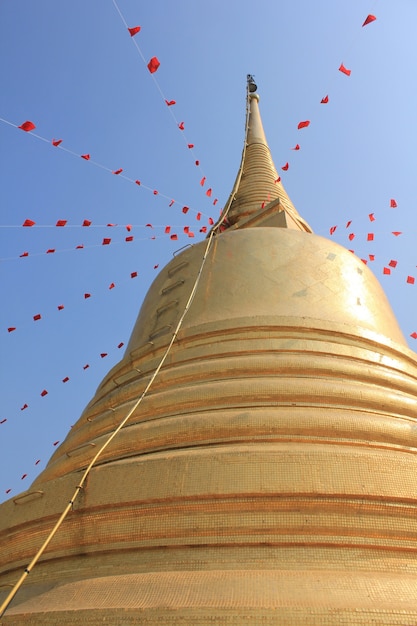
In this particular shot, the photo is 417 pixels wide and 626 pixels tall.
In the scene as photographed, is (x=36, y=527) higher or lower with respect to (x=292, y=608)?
higher

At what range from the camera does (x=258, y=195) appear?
1055 cm

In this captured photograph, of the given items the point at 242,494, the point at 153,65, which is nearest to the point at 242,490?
the point at 242,494

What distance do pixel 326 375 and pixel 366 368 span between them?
0.43 meters

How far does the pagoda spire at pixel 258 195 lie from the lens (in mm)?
9258

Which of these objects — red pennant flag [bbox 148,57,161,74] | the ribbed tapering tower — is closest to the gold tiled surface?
the ribbed tapering tower

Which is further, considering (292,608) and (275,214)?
(275,214)

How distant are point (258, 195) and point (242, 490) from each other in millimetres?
7805

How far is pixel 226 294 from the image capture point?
6.61 metres

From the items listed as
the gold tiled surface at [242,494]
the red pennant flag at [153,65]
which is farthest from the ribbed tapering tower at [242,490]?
the red pennant flag at [153,65]

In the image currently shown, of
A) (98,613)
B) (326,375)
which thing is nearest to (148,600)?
(98,613)

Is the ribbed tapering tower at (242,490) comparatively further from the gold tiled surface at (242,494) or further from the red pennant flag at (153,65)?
the red pennant flag at (153,65)

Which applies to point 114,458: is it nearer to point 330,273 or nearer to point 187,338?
point 187,338

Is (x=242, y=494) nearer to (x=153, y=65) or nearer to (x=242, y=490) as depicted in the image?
(x=242, y=490)

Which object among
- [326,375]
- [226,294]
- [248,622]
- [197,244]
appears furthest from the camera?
[197,244]
